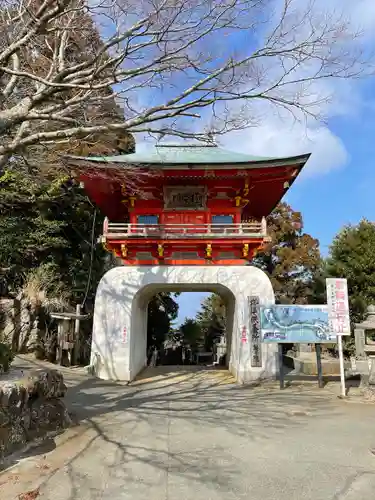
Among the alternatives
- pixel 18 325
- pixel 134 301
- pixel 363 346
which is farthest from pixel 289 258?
pixel 18 325

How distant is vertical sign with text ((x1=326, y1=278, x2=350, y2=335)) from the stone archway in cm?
269

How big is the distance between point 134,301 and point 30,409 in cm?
735

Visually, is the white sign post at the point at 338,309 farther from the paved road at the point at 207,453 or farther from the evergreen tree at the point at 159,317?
the evergreen tree at the point at 159,317

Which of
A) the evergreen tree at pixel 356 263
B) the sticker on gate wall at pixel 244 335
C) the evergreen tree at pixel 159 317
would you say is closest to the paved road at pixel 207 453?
the sticker on gate wall at pixel 244 335

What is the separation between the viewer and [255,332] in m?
12.1

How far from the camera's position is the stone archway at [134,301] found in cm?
A: 1227

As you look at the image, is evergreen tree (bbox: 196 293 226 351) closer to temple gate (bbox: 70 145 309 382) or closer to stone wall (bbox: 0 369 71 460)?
temple gate (bbox: 70 145 309 382)

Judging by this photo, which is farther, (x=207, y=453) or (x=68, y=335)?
(x=68, y=335)

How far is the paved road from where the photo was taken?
3990 mm

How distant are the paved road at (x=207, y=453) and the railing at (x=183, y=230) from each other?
5353 millimetres

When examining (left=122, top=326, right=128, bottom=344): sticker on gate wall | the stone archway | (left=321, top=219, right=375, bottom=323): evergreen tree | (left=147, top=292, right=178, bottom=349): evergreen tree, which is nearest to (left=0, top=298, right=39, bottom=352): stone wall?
the stone archway

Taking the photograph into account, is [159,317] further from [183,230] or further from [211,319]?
[183,230]

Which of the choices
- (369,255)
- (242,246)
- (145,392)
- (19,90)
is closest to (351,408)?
(145,392)

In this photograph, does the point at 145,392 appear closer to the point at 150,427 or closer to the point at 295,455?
the point at 150,427
